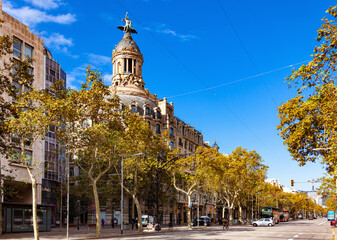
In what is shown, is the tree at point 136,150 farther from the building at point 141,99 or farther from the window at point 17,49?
the building at point 141,99

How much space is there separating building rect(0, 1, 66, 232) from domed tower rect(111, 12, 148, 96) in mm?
Result: 16927

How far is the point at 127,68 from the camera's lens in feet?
259

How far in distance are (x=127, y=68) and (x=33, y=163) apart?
36.9 meters

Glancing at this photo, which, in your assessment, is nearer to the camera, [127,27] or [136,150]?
[136,150]

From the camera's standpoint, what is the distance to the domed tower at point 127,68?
76.9 meters

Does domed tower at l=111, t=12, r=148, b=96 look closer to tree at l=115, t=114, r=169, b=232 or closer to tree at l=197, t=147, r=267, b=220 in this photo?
tree at l=197, t=147, r=267, b=220

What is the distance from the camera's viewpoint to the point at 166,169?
50344 millimetres

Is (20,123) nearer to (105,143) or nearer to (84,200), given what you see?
(105,143)

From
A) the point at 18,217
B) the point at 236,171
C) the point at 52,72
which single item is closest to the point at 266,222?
the point at 236,171

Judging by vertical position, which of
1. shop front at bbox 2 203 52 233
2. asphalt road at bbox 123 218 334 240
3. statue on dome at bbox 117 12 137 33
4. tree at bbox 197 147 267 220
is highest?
statue on dome at bbox 117 12 137 33

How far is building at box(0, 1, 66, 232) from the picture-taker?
3788cm

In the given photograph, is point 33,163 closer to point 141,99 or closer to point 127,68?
point 141,99

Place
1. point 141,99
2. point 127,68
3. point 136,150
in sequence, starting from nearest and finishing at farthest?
point 136,150 → point 141,99 → point 127,68

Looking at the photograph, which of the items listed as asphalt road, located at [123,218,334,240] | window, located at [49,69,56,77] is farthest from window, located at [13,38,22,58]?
asphalt road, located at [123,218,334,240]
